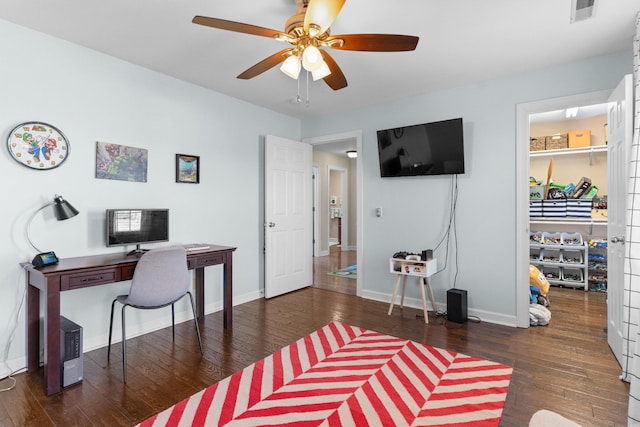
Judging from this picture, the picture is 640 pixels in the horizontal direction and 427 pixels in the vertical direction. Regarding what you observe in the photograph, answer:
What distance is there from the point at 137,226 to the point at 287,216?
6.47ft

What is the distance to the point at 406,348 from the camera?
2.74 metres

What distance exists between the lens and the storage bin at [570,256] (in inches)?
187

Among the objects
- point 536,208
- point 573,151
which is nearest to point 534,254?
point 536,208

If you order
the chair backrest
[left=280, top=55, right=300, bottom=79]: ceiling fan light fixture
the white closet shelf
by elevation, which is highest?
[left=280, top=55, right=300, bottom=79]: ceiling fan light fixture

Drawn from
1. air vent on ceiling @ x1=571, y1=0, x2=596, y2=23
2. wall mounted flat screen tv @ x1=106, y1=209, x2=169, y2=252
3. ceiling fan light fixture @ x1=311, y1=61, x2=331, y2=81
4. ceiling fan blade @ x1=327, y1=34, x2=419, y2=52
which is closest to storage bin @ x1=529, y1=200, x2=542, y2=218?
air vent on ceiling @ x1=571, y1=0, x2=596, y2=23

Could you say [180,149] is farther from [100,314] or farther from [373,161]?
[373,161]

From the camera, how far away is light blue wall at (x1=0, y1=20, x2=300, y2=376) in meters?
2.38

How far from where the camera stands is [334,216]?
9383 mm

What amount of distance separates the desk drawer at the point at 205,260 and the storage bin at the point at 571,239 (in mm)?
4789

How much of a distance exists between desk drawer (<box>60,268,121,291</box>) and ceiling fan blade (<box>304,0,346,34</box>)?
7.08 ft

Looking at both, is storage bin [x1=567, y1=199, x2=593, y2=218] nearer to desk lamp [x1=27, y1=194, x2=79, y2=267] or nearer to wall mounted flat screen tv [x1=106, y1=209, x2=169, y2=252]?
wall mounted flat screen tv [x1=106, y1=209, x2=169, y2=252]

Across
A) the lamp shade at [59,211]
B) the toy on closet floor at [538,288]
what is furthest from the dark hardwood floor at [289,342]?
the lamp shade at [59,211]

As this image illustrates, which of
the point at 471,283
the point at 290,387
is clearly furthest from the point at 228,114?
the point at 471,283

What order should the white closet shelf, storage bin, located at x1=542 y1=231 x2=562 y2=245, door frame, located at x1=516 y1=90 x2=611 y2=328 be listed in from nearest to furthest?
door frame, located at x1=516 y1=90 x2=611 y2=328, the white closet shelf, storage bin, located at x1=542 y1=231 x2=562 y2=245
